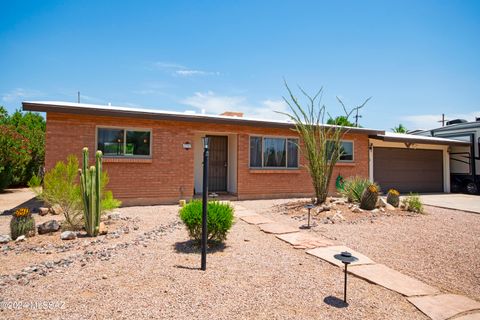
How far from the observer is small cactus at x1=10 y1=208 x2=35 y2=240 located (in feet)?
17.6

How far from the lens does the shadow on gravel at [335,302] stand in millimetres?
2979

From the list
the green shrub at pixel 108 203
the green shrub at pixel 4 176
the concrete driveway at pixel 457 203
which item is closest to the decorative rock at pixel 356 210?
the concrete driveway at pixel 457 203

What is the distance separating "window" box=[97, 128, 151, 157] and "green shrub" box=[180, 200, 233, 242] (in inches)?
215

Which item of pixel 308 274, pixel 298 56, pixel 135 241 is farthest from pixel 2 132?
pixel 308 274

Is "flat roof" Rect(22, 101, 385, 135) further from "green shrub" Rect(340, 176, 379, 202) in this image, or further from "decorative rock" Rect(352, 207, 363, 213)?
"decorative rock" Rect(352, 207, 363, 213)

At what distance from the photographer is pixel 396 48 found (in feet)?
33.2

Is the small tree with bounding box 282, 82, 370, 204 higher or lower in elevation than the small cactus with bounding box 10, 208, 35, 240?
higher

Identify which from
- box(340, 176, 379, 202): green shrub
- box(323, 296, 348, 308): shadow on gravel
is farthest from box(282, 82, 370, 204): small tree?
box(323, 296, 348, 308): shadow on gravel

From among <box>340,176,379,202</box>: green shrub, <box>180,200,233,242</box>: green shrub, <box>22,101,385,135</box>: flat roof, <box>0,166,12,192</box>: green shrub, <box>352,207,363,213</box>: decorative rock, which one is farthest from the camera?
<box>0,166,12,192</box>: green shrub

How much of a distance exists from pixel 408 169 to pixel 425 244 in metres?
11.8

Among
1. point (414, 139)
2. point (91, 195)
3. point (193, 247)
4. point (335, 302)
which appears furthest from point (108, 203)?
point (414, 139)

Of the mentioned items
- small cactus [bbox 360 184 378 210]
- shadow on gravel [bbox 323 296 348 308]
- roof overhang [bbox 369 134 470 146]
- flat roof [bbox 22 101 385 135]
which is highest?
flat roof [bbox 22 101 385 135]

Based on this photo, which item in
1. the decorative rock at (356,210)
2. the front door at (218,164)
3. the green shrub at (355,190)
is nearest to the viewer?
the decorative rock at (356,210)

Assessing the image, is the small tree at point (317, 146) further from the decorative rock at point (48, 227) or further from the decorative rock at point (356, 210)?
the decorative rock at point (48, 227)
